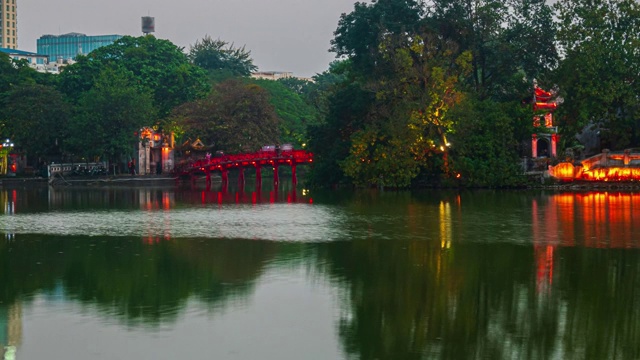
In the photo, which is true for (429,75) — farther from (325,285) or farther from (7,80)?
(7,80)

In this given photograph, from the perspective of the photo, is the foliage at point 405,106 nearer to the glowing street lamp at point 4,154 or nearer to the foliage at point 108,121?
the foliage at point 108,121

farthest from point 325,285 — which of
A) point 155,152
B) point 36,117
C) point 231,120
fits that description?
point 155,152

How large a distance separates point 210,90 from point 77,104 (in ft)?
41.7

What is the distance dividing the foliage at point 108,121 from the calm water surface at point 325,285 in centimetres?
3852

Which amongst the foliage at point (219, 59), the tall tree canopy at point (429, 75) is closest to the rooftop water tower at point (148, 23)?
the foliage at point (219, 59)

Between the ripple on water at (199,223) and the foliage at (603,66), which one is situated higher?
the foliage at (603,66)

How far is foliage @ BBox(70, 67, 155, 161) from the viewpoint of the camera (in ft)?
263

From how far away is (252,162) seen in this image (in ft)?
239

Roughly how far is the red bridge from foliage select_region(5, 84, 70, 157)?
433 inches

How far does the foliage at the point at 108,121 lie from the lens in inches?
3157

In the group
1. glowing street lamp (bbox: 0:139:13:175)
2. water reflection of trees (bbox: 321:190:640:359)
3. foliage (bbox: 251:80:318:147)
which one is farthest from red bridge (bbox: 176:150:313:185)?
water reflection of trees (bbox: 321:190:640:359)

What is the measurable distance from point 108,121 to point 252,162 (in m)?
14.2

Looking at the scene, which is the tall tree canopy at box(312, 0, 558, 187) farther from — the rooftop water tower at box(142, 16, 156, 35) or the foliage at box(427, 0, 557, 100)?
the rooftop water tower at box(142, 16, 156, 35)

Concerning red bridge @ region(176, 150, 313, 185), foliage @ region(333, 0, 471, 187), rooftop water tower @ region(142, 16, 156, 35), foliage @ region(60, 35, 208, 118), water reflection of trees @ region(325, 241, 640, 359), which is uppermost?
rooftop water tower @ region(142, 16, 156, 35)
